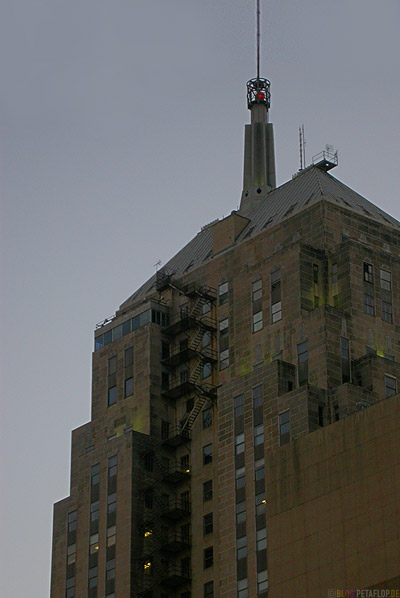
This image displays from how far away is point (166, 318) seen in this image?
171125mm

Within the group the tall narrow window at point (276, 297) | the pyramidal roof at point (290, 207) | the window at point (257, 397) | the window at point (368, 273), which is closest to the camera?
the window at point (257, 397)

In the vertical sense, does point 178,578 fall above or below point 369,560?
above

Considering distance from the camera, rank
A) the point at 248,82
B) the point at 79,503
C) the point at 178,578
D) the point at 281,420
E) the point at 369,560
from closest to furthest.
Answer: the point at 369,560
the point at 281,420
the point at 178,578
the point at 79,503
the point at 248,82

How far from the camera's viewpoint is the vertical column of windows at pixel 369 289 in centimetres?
15512

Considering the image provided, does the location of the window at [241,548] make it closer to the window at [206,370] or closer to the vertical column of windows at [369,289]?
the window at [206,370]

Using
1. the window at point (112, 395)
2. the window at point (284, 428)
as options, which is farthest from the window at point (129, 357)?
the window at point (284, 428)

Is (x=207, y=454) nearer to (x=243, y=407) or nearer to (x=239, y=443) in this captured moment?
(x=239, y=443)

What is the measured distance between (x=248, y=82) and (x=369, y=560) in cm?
9099

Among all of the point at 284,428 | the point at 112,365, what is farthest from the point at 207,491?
the point at 112,365

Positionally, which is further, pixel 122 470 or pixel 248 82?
pixel 248 82

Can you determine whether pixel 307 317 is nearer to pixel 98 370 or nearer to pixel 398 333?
pixel 398 333

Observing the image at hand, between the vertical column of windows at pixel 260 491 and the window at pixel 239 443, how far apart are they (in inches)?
82.4

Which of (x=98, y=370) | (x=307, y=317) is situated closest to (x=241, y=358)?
(x=307, y=317)

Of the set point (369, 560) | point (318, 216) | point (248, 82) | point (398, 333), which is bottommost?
point (369, 560)
